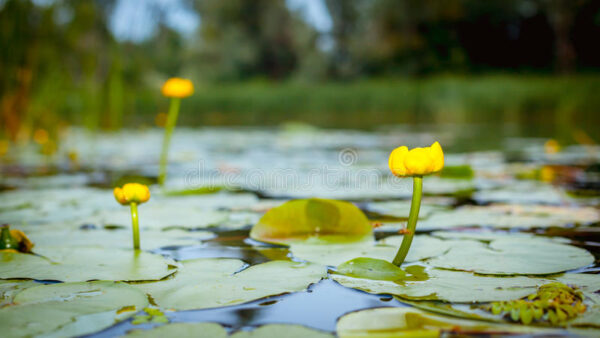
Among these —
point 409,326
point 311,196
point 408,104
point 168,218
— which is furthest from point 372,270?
point 408,104

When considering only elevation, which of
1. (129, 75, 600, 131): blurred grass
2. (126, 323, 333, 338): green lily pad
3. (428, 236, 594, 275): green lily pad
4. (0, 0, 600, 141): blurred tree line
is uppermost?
(0, 0, 600, 141): blurred tree line

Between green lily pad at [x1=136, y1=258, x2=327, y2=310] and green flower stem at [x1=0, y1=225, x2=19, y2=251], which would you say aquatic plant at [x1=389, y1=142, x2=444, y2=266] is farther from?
green flower stem at [x1=0, y1=225, x2=19, y2=251]

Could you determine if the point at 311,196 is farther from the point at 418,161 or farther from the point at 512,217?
the point at 418,161

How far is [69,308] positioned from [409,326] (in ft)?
1.53

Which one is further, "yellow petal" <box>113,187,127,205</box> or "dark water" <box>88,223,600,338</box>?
"yellow petal" <box>113,187,127,205</box>

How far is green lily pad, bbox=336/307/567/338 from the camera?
62cm

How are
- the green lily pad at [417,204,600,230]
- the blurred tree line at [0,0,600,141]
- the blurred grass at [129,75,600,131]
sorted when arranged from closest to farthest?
1. the green lily pad at [417,204,600,230]
2. the blurred grass at [129,75,600,131]
3. the blurred tree line at [0,0,600,141]

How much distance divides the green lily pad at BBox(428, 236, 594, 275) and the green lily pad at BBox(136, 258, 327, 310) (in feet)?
0.88

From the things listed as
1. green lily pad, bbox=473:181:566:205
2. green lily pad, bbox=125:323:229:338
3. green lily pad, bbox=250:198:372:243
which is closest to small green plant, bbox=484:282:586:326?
green lily pad, bbox=125:323:229:338

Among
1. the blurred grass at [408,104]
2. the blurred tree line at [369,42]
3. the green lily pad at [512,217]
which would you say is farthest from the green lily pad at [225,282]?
the blurred tree line at [369,42]

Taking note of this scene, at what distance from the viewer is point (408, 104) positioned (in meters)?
9.77

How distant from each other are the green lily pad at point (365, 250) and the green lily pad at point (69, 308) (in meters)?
0.36

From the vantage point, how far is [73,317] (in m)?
0.68

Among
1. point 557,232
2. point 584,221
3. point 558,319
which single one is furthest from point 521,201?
point 558,319
